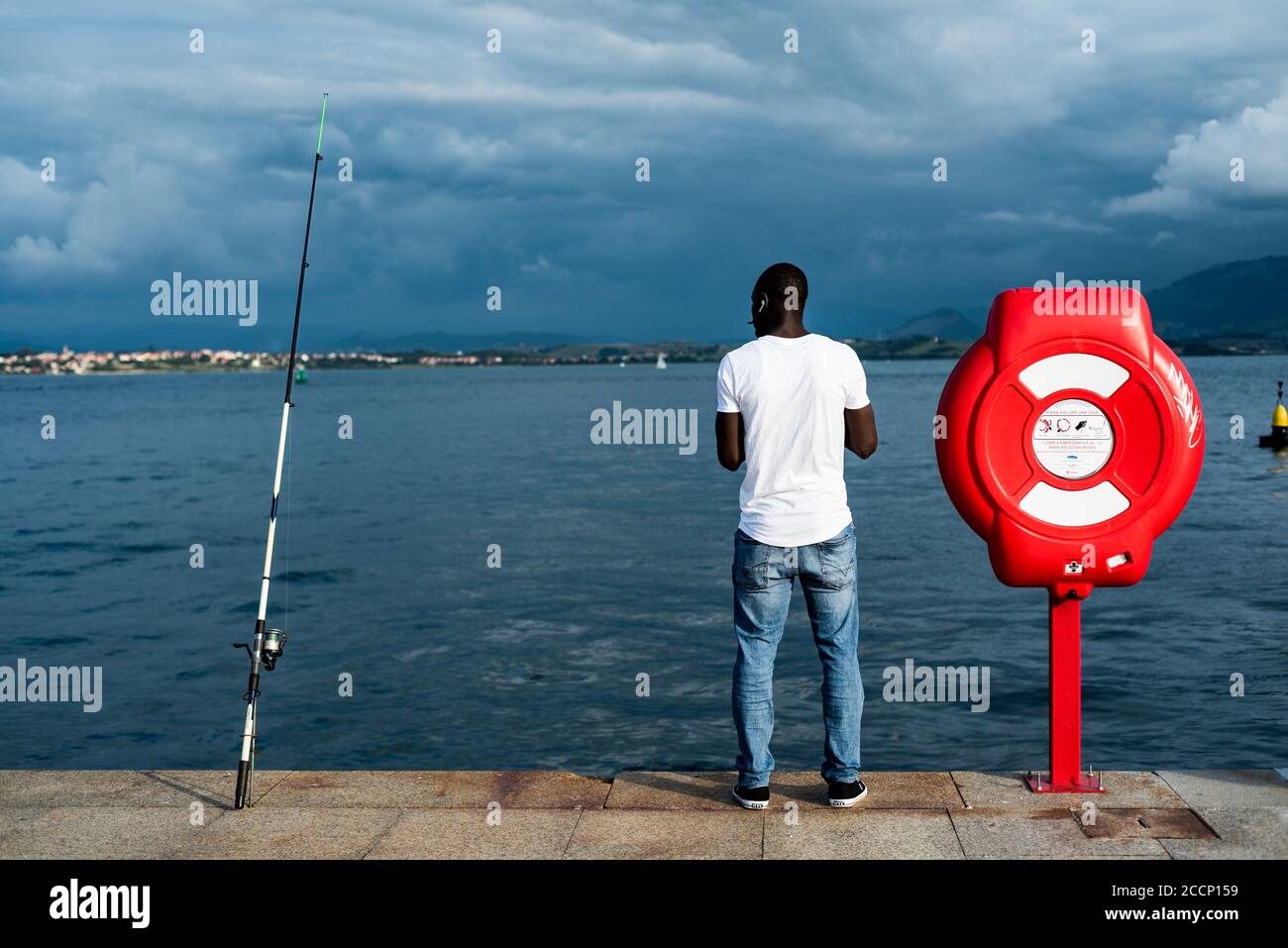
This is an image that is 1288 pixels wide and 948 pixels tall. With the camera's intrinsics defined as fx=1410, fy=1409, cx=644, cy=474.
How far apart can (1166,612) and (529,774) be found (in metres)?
14.2

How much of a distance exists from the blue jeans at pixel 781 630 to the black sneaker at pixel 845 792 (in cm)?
3

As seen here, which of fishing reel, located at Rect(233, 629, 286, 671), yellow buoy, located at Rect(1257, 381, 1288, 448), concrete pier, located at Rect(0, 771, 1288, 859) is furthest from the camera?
yellow buoy, located at Rect(1257, 381, 1288, 448)

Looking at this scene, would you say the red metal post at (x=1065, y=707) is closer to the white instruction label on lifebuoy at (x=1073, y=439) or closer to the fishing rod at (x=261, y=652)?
the white instruction label on lifebuoy at (x=1073, y=439)

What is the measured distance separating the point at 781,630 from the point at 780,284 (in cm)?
133

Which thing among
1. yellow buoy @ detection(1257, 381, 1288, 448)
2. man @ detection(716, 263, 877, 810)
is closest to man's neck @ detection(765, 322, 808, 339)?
man @ detection(716, 263, 877, 810)

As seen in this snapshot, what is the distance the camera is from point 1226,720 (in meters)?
12.4

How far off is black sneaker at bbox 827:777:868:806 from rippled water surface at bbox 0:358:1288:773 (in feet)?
18.3

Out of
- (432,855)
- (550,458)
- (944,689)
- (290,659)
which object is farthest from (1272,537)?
(550,458)

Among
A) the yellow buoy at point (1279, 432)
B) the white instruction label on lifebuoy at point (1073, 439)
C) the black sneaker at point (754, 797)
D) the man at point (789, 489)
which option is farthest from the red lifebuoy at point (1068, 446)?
the yellow buoy at point (1279, 432)

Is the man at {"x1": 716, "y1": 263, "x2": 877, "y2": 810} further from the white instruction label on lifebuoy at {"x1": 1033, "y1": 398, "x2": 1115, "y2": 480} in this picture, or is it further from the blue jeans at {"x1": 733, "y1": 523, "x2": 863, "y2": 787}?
the white instruction label on lifebuoy at {"x1": 1033, "y1": 398, "x2": 1115, "y2": 480}

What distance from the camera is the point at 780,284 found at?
5.42 metres

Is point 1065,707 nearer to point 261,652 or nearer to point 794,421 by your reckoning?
point 794,421

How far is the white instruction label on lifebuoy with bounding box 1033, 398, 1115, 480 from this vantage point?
5574 mm

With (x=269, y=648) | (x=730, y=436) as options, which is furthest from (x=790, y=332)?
(x=269, y=648)
